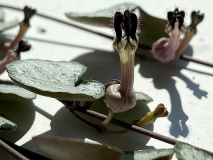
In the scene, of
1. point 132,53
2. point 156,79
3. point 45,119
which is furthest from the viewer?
point 156,79

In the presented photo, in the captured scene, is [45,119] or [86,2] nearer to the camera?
[45,119]

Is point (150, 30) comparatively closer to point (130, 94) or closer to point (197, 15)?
point (197, 15)

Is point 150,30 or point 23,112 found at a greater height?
point 150,30

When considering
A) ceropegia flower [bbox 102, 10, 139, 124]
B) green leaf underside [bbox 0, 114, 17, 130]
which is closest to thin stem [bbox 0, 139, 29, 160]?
green leaf underside [bbox 0, 114, 17, 130]

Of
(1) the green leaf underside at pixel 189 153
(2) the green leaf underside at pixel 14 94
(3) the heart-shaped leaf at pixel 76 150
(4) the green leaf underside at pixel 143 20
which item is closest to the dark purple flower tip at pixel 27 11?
(4) the green leaf underside at pixel 143 20

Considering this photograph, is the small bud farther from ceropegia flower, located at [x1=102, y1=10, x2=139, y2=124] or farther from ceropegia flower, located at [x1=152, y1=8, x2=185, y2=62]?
ceropegia flower, located at [x1=152, y1=8, x2=185, y2=62]

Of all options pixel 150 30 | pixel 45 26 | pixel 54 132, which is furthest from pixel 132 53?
pixel 45 26

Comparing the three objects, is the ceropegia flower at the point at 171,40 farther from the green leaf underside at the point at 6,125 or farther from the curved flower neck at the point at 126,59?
the green leaf underside at the point at 6,125
